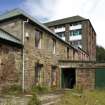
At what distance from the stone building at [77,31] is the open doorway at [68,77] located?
2719cm

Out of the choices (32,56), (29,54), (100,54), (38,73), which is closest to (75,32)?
(100,54)

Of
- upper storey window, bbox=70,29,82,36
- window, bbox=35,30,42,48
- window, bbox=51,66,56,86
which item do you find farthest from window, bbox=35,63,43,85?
upper storey window, bbox=70,29,82,36

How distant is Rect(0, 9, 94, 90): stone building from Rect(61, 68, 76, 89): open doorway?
0.44 meters

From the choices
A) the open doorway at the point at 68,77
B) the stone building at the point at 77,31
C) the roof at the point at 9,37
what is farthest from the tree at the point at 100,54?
the roof at the point at 9,37

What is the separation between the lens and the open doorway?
24130mm

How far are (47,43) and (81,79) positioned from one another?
14.9 ft

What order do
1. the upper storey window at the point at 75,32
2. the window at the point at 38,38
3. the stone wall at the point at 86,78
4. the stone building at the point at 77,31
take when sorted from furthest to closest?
the upper storey window at the point at 75,32 → the stone building at the point at 77,31 → the stone wall at the point at 86,78 → the window at the point at 38,38

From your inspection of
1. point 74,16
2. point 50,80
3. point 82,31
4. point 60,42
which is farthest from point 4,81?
point 74,16

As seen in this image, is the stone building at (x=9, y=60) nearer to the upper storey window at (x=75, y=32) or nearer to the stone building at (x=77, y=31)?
the stone building at (x=77, y=31)

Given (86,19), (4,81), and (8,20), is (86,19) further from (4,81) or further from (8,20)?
(4,81)

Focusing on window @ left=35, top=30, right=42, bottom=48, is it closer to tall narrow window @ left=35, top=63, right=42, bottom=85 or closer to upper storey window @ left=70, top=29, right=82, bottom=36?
tall narrow window @ left=35, top=63, right=42, bottom=85

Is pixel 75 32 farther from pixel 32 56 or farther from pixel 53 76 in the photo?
pixel 32 56

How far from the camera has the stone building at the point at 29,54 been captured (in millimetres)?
17219

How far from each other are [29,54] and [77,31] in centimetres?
3842
